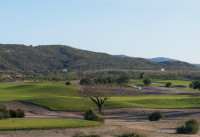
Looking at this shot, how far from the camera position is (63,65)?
15462 cm

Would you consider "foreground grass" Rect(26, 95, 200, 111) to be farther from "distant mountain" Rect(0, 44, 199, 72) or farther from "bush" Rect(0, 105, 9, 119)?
"distant mountain" Rect(0, 44, 199, 72)

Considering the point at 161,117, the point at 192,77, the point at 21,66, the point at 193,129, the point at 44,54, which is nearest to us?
the point at 193,129

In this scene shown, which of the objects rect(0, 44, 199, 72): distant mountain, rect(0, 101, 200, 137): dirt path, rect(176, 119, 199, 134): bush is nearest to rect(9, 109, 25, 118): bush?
rect(0, 101, 200, 137): dirt path

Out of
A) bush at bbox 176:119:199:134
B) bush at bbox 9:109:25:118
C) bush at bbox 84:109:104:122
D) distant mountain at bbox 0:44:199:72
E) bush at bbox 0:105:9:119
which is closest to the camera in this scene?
bush at bbox 176:119:199:134

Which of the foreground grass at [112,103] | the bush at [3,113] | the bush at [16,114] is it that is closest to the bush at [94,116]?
the bush at [16,114]

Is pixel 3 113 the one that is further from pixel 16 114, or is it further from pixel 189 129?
pixel 189 129

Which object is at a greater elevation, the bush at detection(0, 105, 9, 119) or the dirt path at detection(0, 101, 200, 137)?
the bush at detection(0, 105, 9, 119)

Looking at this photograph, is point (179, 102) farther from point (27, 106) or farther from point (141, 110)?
point (27, 106)

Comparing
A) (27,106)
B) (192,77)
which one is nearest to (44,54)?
(192,77)

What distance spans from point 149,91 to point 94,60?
102673 mm

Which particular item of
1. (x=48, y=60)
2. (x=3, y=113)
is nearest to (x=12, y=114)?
(x=3, y=113)

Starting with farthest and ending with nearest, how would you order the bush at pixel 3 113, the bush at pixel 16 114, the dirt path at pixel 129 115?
the bush at pixel 16 114 < the dirt path at pixel 129 115 < the bush at pixel 3 113

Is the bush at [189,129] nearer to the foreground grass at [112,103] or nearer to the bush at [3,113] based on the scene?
the foreground grass at [112,103]

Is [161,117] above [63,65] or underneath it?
underneath
